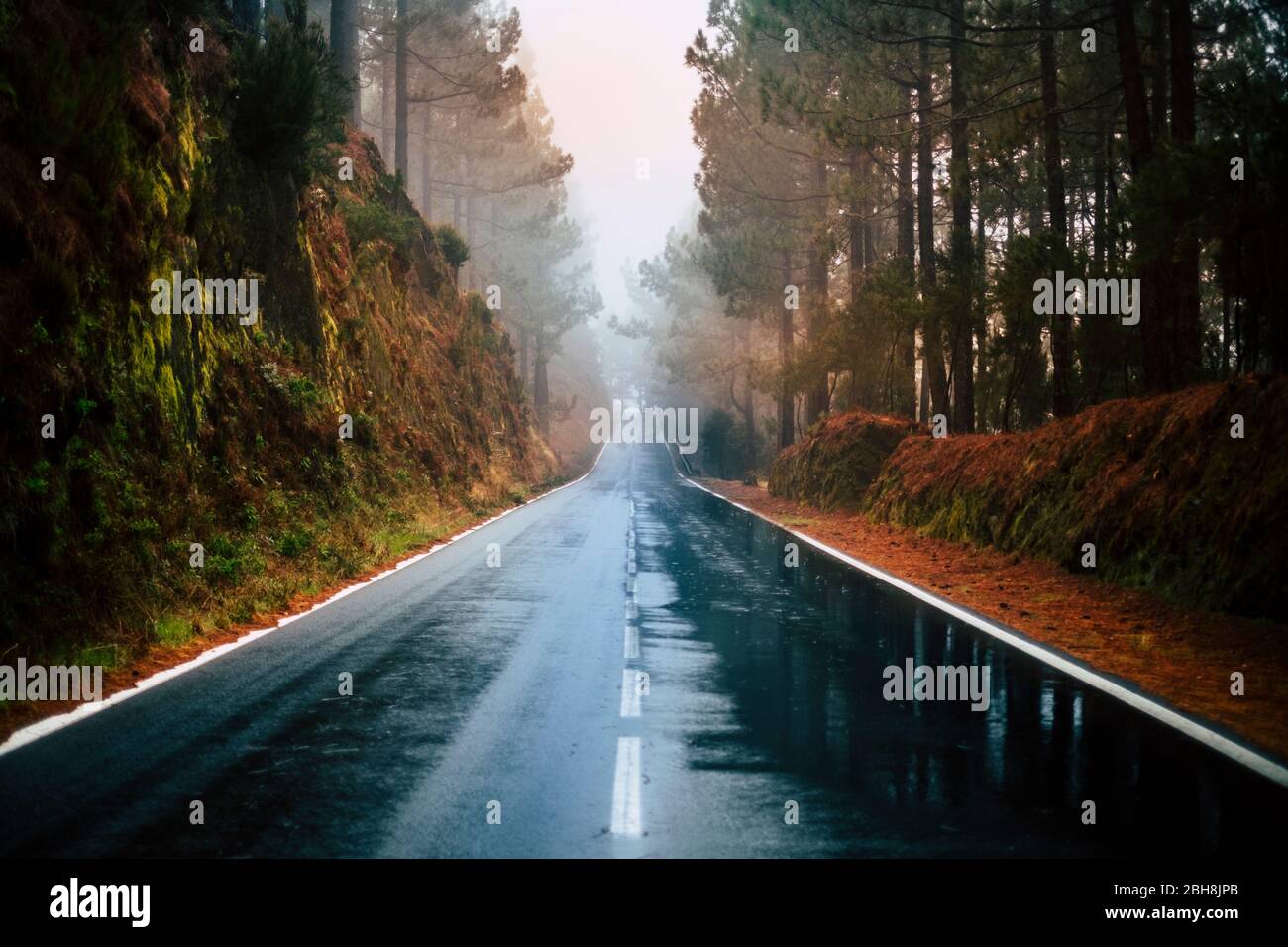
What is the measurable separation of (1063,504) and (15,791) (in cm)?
1339

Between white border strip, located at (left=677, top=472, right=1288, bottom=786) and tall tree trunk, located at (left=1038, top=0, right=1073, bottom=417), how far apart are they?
23.5 feet

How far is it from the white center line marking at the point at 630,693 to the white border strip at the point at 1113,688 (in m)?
3.61

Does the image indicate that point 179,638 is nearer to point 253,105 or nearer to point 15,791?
point 15,791

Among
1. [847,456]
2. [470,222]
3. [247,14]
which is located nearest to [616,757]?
[247,14]

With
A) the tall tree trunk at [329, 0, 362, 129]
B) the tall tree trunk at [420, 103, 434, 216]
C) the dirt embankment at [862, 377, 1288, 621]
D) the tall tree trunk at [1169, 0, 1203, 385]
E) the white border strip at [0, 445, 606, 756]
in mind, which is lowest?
the white border strip at [0, 445, 606, 756]

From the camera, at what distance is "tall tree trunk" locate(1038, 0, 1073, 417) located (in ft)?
64.1

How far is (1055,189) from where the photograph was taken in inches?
810

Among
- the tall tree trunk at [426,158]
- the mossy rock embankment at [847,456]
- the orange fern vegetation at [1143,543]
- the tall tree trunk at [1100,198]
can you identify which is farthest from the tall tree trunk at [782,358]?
the orange fern vegetation at [1143,543]

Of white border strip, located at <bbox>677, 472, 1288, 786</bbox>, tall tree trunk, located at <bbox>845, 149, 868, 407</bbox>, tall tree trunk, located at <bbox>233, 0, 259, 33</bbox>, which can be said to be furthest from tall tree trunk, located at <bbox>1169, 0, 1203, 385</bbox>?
tall tree trunk, located at <bbox>845, 149, 868, 407</bbox>

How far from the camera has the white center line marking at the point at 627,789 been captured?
16.7 feet

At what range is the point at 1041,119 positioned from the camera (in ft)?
66.2

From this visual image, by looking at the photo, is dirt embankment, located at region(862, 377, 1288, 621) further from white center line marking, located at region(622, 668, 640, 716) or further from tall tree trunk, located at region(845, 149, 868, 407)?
tall tree trunk, located at region(845, 149, 868, 407)

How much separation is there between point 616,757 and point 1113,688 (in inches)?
166

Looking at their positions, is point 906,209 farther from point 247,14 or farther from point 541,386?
point 541,386
